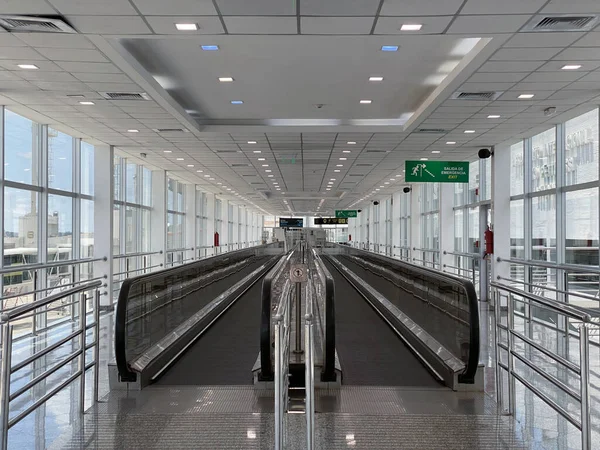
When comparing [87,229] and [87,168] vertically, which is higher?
[87,168]

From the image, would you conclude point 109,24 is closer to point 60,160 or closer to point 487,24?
point 487,24

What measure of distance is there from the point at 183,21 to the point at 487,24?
3.93 m

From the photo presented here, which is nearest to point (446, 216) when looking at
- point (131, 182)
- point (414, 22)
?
point (131, 182)

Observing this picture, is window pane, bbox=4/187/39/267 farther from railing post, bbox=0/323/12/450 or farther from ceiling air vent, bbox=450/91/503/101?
ceiling air vent, bbox=450/91/503/101

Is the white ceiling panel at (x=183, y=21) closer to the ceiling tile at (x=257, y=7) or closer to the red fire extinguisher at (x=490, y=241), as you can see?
the ceiling tile at (x=257, y=7)

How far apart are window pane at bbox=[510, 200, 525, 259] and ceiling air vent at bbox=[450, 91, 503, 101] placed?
604 centimetres

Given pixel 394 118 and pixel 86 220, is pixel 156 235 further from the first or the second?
pixel 394 118

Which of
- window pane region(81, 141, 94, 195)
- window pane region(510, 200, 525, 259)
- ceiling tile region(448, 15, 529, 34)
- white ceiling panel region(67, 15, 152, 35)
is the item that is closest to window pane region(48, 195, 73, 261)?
window pane region(81, 141, 94, 195)

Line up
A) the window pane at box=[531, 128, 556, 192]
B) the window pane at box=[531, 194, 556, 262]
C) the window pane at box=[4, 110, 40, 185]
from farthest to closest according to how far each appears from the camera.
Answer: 1. the window pane at box=[531, 128, 556, 192]
2. the window pane at box=[531, 194, 556, 262]
3. the window pane at box=[4, 110, 40, 185]

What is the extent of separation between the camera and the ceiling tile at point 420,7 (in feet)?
19.3

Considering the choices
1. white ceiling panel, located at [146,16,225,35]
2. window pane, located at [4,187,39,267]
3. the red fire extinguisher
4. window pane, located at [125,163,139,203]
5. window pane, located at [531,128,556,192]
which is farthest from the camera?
window pane, located at [125,163,139,203]

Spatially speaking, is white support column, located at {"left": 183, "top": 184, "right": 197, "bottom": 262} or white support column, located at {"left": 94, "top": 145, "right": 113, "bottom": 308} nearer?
white support column, located at {"left": 94, "top": 145, "right": 113, "bottom": 308}

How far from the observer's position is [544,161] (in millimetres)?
13945

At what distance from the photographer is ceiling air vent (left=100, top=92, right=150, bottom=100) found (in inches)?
389
